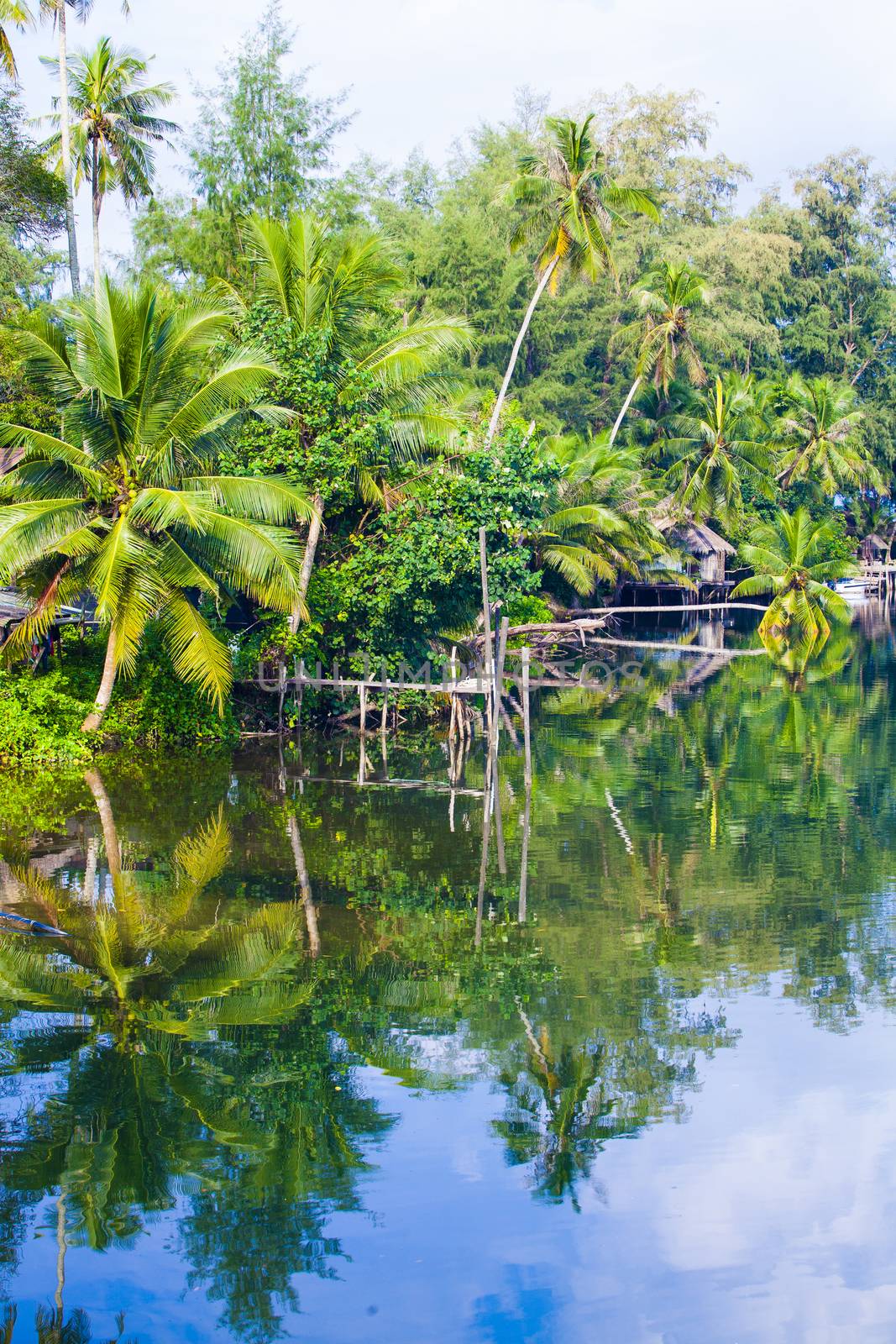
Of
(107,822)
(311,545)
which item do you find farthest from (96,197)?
(107,822)

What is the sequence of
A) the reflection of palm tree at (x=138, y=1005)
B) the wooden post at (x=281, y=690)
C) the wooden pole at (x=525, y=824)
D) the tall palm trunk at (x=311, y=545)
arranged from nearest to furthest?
the reflection of palm tree at (x=138, y=1005) → the wooden pole at (x=525, y=824) → the tall palm trunk at (x=311, y=545) → the wooden post at (x=281, y=690)

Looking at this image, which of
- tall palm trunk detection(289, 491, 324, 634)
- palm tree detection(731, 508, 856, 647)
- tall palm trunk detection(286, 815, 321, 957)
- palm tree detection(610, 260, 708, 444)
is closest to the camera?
tall palm trunk detection(286, 815, 321, 957)

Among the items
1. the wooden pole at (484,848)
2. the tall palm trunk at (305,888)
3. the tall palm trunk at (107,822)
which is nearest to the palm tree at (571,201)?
the wooden pole at (484,848)

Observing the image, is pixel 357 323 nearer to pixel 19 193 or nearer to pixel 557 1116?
pixel 19 193

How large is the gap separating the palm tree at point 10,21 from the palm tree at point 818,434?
2725cm

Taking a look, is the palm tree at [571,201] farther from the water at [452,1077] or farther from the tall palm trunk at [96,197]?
the water at [452,1077]

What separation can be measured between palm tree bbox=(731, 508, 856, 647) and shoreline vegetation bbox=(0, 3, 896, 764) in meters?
0.11

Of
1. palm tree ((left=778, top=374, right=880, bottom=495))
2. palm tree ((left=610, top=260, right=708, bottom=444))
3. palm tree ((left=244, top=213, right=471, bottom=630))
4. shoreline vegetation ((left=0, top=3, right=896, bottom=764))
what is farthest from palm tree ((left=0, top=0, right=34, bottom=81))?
palm tree ((left=778, top=374, right=880, bottom=495))

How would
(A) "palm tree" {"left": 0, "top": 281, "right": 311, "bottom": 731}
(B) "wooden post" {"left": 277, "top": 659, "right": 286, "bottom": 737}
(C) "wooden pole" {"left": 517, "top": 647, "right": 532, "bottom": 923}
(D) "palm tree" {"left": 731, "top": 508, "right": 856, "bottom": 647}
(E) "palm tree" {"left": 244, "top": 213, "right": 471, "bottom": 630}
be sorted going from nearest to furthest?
(C) "wooden pole" {"left": 517, "top": 647, "right": 532, "bottom": 923}, (A) "palm tree" {"left": 0, "top": 281, "right": 311, "bottom": 731}, (E) "palm tree" {"left": 244, "top": 213, "right": 471, "bottom": 630}, (B) "wooden post" {"left": 277, "top": 659, "right": 286, "bottom": 737}, (D) "palm tree" {"left": 731, "top": 508, "right": 856, "bottom": 647}

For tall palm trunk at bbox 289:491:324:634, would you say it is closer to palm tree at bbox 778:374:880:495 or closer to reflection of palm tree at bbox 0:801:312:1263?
reflection of palm tree at bbox 0:801:312:1263

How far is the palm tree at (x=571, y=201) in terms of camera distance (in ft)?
79.0

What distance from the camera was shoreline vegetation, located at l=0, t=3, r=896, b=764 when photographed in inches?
594

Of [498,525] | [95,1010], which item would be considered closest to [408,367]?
[498,525]

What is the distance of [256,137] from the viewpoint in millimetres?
26688
